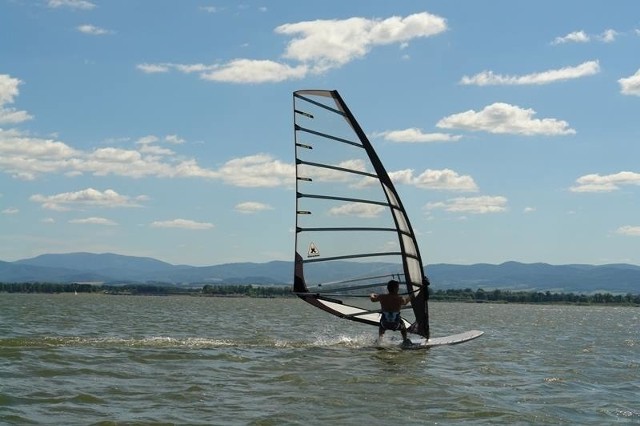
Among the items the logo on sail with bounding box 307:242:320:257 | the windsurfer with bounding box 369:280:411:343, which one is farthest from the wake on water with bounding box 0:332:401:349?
the logo on sail with bounding box 307:242:320:257

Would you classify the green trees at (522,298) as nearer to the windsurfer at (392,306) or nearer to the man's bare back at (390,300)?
the windsurfer at (392,306)

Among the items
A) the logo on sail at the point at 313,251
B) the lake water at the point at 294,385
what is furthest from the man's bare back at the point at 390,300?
the logo on sail at the point at 313,251

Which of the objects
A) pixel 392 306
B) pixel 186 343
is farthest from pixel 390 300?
pixel 186 343

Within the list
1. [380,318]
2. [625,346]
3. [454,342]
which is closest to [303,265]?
[380,318]

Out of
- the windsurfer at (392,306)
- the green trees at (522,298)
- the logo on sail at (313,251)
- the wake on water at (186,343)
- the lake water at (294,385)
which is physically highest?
the logo on sail at (313,251)

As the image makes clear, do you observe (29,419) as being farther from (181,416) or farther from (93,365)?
(93,365)

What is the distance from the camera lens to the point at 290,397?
9328 mm

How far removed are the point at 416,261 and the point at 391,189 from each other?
156 centimetres

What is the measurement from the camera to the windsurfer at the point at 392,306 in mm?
14703

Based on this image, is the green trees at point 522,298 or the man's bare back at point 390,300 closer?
the man's bare back at point 390,300

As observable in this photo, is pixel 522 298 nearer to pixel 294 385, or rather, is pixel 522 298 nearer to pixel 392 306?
pixel 392 306

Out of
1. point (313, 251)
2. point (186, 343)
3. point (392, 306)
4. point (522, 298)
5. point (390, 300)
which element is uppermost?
point (313, 251)

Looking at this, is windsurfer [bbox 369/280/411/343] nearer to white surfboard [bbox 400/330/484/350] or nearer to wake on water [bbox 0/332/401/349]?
white surfboard [bbox 400/330/484/350]

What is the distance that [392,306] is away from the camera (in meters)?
14.7
